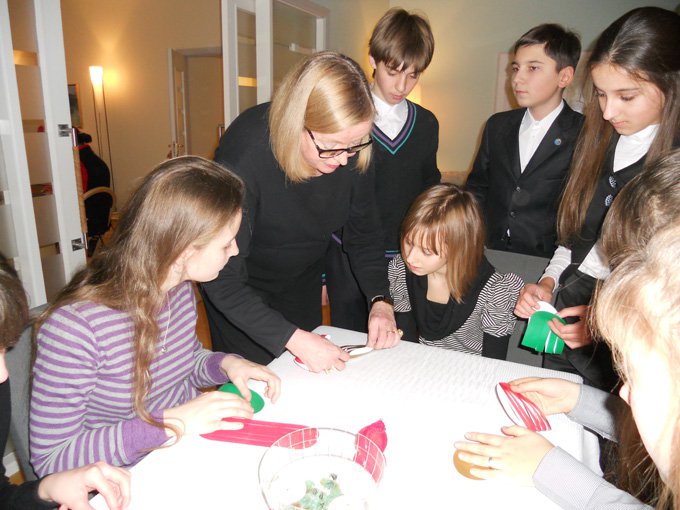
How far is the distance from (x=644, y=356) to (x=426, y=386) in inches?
19.6

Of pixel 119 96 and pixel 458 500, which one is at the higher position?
pixel 119 96

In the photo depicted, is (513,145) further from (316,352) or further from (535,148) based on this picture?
(316,352)

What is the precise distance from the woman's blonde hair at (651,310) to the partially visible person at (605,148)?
0.56 metres

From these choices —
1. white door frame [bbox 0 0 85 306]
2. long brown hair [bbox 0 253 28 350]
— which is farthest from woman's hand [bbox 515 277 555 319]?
white door frame [bbox 0 0 85 306]

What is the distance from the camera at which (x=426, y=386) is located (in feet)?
3.45

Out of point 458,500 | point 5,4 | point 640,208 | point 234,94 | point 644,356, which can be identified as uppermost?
point 5,4

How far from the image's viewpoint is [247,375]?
1.06 metres

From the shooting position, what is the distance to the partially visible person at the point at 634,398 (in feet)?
1.96

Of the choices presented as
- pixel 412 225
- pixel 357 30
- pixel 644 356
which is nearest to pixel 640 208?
pixel 644 356

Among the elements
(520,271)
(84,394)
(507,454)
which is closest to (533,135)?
(520,271)

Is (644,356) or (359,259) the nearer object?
(644,356)

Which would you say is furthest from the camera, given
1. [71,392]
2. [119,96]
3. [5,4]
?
[119,96]

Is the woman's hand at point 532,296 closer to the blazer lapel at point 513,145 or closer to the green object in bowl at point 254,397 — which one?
the blazer lapel at point 513,145

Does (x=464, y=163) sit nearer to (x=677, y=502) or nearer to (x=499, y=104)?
(x=499, y=104)
